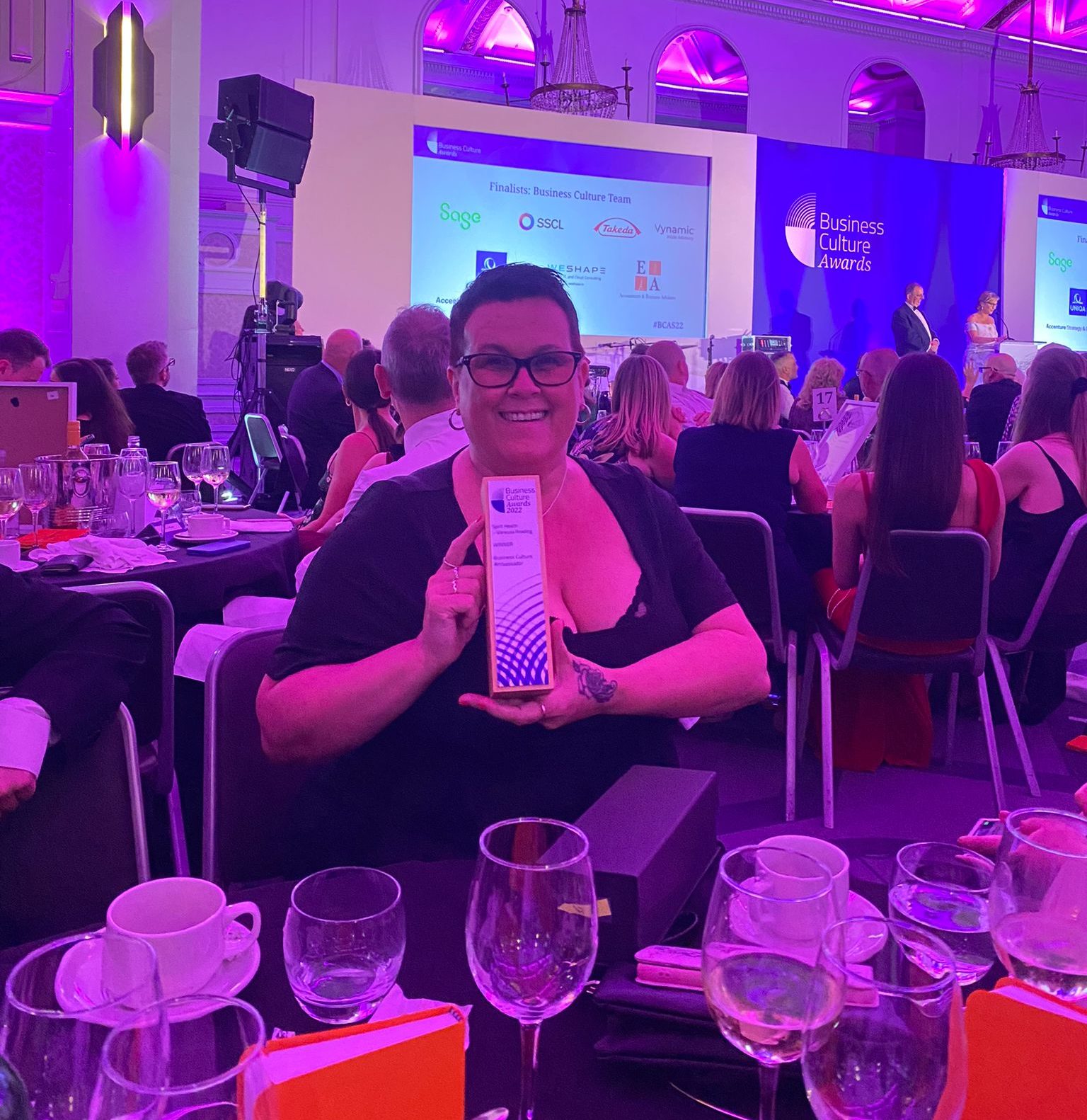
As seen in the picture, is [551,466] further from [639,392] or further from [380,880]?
[639,392]

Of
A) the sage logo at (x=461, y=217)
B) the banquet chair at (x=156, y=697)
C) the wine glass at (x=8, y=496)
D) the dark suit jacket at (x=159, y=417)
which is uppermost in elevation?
the sage logo at (x=461, y=217)

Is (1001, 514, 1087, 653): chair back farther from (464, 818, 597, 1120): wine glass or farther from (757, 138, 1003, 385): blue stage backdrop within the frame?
(757, 138, 1003, 385): blue stage backdrop

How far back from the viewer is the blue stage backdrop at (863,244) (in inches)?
444

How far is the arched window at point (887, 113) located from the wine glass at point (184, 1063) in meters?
14.3

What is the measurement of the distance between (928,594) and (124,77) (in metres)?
6.22

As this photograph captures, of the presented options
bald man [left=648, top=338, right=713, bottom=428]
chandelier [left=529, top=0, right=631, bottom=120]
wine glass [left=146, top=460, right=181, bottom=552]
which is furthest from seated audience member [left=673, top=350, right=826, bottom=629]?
chandelier [left=529, top=0, right=631, bottom=120]

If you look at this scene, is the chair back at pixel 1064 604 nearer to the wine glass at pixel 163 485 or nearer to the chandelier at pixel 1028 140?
the wine glass at pixel 163 485

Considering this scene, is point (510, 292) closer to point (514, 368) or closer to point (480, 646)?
point (514, 368)

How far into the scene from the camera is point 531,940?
70 cm

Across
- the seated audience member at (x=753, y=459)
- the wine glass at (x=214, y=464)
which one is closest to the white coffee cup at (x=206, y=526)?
the wine glass at (x=214, y=464)

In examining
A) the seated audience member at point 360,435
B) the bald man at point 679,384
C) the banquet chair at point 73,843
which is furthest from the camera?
the bald man at point 679,384

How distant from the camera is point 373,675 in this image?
1.36 metres

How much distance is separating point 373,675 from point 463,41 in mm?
12736

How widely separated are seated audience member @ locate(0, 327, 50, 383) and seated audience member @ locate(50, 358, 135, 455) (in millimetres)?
830
